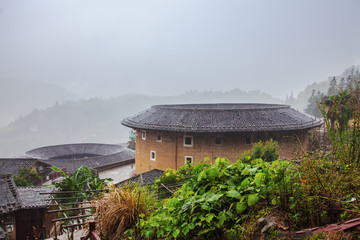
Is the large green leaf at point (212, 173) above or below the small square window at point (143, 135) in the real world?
above

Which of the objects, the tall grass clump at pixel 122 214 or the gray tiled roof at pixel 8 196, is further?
the gray tiled roof at pixel 8 196

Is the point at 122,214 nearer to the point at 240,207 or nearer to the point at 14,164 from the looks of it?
the point at 240,207

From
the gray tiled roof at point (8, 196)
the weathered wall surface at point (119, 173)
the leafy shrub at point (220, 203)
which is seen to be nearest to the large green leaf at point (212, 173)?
the leafy shrub at point (220, 203)

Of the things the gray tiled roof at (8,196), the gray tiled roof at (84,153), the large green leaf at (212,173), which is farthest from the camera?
the gray tiled roof at (84,153)

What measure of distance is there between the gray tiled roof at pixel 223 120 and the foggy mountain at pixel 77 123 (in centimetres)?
8882

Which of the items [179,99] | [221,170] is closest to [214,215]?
[221,170]

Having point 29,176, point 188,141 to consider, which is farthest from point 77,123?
point 188,141

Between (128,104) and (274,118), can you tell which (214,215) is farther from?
(128,104)

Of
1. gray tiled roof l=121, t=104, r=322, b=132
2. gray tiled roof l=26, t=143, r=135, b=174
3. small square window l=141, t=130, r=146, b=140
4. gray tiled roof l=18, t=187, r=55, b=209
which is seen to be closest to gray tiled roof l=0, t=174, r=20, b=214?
gray tiled roof l=18, t=187, r=55, b=209

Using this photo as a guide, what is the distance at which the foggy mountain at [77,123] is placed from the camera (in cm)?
11306

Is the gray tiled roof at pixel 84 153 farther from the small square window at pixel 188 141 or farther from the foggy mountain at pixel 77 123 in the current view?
the foggy mountain at pixel 77 123

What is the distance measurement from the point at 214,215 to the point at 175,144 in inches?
483

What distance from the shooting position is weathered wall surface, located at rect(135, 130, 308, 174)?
14.3 metres

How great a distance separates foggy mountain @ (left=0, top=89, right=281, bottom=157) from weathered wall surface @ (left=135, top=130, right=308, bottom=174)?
3489 inches
